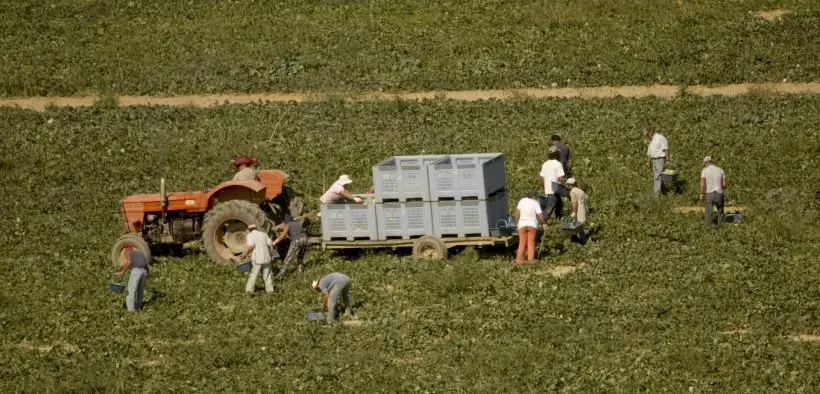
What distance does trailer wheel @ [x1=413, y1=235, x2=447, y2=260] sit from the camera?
27719mm

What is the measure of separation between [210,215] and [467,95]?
1368cm

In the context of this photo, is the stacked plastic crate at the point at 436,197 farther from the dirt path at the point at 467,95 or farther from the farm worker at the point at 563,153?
the dirt path at the point at 467,95

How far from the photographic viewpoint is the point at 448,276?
85.7ft

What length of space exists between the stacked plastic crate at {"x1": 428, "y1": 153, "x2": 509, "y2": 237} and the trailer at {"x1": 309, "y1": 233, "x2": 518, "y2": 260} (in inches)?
4.6

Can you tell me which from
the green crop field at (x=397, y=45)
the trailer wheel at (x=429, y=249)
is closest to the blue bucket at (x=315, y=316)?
the trailer wheel at (x=429, y=249)

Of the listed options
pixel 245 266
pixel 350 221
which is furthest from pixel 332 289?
pixel 350 221

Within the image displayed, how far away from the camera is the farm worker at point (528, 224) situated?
2758cm

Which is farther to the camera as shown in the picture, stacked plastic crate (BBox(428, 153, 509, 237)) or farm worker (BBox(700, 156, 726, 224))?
farm worker (BBox(700, 156, 726, 224))

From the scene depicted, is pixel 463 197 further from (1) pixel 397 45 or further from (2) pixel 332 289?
(1) pixel 397 45

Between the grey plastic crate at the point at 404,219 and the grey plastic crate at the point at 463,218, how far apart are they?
0.13 meters

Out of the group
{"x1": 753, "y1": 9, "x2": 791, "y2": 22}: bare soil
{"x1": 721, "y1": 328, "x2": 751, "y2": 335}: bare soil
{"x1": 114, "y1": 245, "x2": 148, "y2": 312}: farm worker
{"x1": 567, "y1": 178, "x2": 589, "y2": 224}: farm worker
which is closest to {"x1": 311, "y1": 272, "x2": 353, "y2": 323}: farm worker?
{"x1": 114, "y1": 245, "x2": 148, "y2": 312}: farm worker

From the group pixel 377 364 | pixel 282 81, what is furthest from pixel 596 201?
pixel 282 81

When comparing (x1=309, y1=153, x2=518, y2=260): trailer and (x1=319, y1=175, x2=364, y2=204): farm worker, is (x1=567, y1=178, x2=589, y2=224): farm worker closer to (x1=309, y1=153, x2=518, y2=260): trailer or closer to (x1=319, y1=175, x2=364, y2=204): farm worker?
(x1=309, y1=153, x2=518, y2=260): trailer

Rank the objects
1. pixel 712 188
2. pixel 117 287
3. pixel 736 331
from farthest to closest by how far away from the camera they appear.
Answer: pixel 712 188 < pixel 117 287 < pixel 736 331
